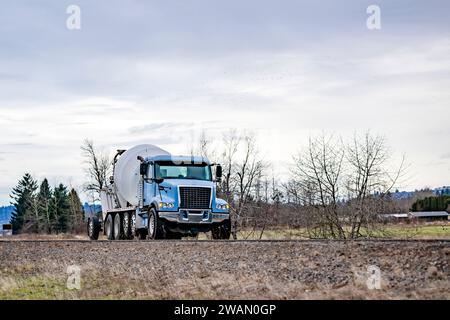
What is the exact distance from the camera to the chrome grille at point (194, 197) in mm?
25875

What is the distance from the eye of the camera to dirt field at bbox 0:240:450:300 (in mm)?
11609

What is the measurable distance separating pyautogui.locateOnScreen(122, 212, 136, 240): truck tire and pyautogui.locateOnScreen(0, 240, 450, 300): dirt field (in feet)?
30.8

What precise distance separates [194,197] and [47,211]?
71.8m

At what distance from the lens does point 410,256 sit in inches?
501

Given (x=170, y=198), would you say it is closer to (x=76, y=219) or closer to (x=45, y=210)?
(x=76, y=219)

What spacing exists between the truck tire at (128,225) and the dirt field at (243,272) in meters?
9.39

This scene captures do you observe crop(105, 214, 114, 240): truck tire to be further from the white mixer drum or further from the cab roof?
the cab roof

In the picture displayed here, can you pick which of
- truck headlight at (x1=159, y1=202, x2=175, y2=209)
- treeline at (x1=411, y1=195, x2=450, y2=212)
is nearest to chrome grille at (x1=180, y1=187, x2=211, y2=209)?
truck headlight at (x1=159, y1=202, x2=175, y2=209)

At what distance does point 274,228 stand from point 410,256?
96.6 feet

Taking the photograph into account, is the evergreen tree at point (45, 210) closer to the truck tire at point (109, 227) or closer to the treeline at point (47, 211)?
the treeline at point (47, 211)

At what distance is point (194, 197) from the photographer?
26.0m
